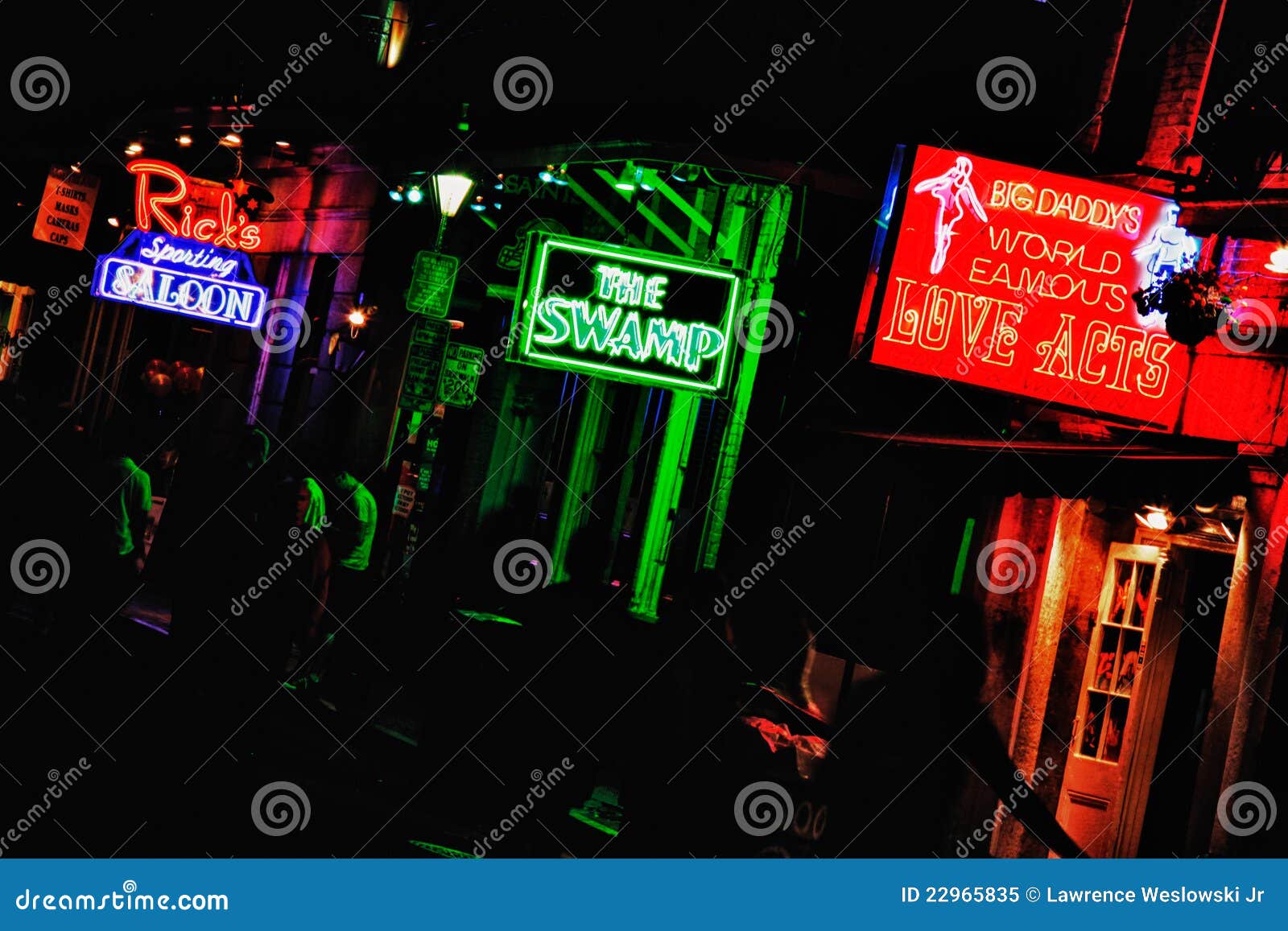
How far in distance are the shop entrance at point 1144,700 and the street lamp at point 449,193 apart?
7.34 m

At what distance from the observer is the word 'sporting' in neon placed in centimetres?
1041

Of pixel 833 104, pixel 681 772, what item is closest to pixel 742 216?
pixel 833 104

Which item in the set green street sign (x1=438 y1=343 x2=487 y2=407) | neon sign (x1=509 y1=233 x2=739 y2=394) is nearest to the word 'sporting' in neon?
neon sign (x1=509 y1=233 x2=739 y2=394)

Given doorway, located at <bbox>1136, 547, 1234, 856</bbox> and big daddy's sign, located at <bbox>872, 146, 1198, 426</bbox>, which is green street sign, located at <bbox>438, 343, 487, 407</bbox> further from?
doorway, located at <bbox>1136, 547, 1234, 856</bbox>

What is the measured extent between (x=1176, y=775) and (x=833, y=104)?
6840mm

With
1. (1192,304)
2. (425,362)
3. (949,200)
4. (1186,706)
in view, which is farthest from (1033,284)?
(425,362)

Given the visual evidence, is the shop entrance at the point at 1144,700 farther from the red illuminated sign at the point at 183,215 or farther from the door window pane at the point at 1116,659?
the red illuminated sign at the point at 183,215

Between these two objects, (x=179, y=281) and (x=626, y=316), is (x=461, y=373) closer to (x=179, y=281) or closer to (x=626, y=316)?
(x=626, y=316)

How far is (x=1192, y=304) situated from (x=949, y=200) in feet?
6.46

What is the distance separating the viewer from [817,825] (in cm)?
773

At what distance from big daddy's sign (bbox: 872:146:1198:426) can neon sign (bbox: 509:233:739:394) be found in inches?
73.2

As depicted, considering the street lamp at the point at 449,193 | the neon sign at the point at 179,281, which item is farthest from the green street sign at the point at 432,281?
the neon sign at the point at 179,281

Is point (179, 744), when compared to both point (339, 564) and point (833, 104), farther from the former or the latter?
point (833, 104)

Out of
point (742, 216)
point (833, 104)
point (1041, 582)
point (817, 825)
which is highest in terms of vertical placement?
point (833, 104)
